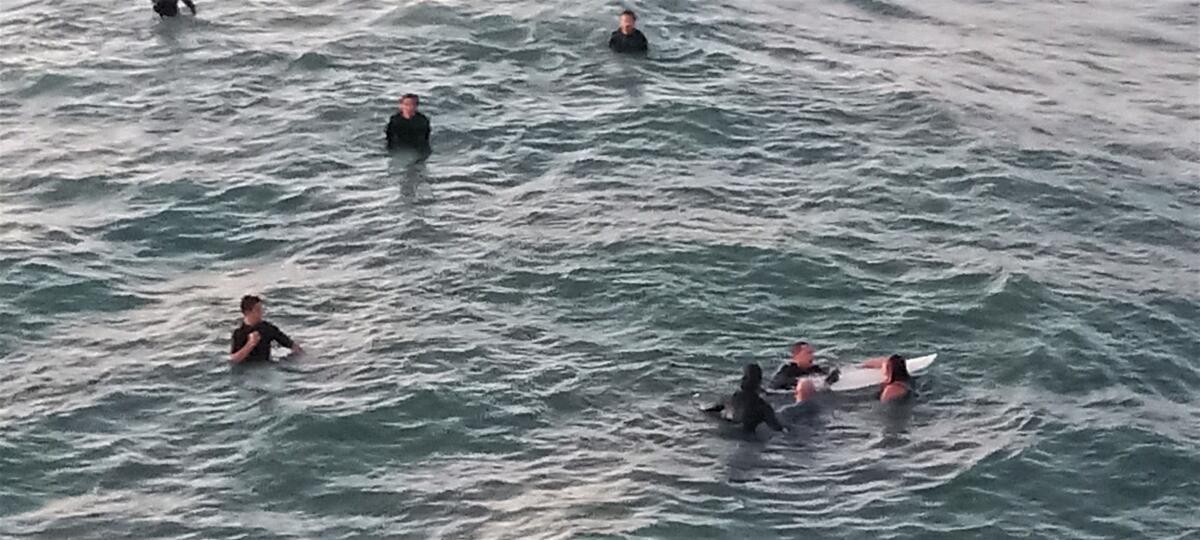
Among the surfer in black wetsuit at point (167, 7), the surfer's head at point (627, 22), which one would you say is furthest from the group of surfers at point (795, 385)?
the surfer in black wetsuit at point (167, 7)

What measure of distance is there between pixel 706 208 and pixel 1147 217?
7.88 m

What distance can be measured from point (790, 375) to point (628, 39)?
15.0 meters

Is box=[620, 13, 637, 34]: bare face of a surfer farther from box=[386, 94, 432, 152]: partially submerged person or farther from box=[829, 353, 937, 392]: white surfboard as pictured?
box=[829, 353, 937, 392]: white surfboard

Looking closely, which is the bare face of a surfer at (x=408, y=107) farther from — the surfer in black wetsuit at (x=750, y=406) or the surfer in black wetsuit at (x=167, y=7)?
the surfer in black wetsuit at (x=750, y=406)

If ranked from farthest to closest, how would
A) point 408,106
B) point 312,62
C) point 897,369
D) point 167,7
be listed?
point 167,7 < point 312,62 < point 408,106 < point 897,369

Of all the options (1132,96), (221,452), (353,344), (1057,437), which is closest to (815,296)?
(1057,437)

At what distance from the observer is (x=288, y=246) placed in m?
30.6

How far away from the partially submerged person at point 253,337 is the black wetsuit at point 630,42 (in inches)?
584

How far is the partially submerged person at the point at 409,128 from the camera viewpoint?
3391cm

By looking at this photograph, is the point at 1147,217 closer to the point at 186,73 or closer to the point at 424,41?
the point at 424,41

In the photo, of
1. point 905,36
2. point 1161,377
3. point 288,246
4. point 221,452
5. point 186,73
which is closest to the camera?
point 221,452

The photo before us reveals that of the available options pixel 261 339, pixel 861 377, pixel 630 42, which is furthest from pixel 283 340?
pixel 630 42

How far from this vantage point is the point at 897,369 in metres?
25.5

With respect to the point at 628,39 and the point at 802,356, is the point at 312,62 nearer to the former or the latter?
the point at 628,39
